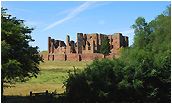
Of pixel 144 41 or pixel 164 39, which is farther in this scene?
pixel 144 41

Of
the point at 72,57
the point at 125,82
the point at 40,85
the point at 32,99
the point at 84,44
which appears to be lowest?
the point at 40,85

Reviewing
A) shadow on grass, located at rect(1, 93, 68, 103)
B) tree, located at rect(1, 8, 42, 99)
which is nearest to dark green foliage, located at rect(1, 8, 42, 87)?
tree, located at rect(1, 8, 42, 99)

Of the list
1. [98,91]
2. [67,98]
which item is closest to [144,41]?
[98,91]

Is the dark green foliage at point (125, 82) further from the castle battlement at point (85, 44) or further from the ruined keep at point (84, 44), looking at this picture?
the castle battlement at point (85, 44)

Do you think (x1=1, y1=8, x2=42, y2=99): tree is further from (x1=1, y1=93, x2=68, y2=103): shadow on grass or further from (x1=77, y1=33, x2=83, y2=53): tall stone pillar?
(x1=77, y1=33, x2=83, y2=53): tall stone pillar

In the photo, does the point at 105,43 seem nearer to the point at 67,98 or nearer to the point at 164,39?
the point at 164,39

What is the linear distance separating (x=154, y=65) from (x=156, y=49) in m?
6.17

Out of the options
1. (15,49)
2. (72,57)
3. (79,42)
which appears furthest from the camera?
(79,42)

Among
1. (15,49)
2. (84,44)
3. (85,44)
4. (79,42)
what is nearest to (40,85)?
(15,49)

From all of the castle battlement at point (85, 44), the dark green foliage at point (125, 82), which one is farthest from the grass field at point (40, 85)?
the castle battlement at point (85, 44)

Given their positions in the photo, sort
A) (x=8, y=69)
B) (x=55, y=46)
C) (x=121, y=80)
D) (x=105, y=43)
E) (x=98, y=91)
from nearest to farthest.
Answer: (x=8, y=69), (x=98, y=91), (x=121, y=80), (x=105, y=43), (x=55, y=46)

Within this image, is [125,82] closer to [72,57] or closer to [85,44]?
[72,57]

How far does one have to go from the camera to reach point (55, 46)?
113500 mm

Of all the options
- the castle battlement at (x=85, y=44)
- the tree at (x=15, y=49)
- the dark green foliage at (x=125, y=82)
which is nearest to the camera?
the tree at (x=15, y=49)
